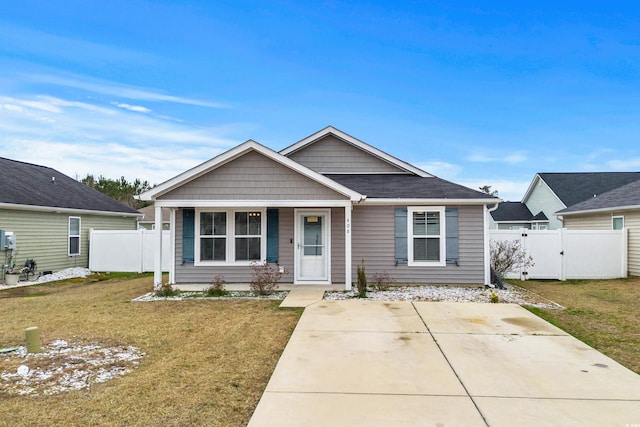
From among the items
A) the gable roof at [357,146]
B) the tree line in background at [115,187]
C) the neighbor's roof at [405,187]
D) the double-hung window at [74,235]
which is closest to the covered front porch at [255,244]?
the neighbor's roof at [405,187]

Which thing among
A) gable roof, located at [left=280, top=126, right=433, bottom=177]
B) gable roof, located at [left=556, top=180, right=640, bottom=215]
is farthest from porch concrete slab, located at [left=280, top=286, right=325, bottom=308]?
gable roof, located at [left=556, top=180, right=640, bottom=215]

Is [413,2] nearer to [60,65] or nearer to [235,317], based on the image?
[235,317]

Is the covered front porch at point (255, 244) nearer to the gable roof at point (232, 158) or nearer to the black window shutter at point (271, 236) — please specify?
the black window shutter at point (271, 236)

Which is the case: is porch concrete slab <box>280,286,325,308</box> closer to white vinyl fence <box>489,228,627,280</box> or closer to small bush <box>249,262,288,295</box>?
small bush <box>249,262,288,295</box>

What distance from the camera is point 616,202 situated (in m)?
13.8

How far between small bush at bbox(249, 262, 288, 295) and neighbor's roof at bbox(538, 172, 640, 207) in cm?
2208

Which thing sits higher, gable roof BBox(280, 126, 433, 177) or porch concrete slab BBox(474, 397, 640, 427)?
gable roof BBox(280, 126, 433, 177)

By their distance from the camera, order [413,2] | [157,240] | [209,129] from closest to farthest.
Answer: [157,240], [413,2], [209,129]

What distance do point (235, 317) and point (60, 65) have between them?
564 inches

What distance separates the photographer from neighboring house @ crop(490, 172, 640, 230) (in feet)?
80.4

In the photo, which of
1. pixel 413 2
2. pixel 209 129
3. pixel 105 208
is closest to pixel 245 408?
pixel 413 2

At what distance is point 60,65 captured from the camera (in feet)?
48.6

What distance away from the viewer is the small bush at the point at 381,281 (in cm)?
1013

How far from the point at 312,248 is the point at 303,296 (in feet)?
6.62
